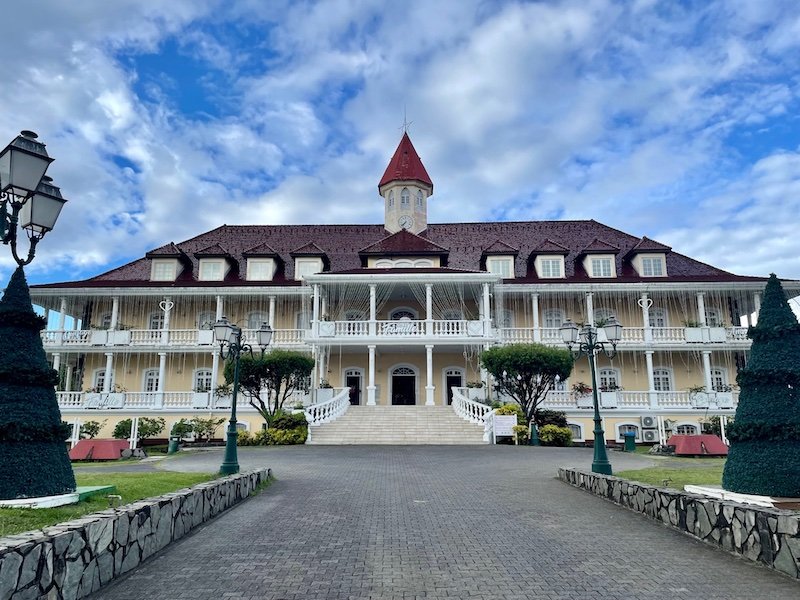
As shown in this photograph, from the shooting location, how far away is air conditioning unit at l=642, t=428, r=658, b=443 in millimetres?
24484

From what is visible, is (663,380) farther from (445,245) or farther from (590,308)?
(445,245)

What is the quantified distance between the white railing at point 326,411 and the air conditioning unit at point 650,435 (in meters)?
13.1

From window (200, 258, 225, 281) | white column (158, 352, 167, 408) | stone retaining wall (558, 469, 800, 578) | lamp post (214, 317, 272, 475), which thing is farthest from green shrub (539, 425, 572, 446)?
window (200, 258, 225, 281)

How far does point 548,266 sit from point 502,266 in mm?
2356

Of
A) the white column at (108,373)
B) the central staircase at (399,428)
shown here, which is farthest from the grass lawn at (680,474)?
the white column at (108,373)

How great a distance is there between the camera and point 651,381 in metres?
25.7

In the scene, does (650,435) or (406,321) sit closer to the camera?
(650,435)

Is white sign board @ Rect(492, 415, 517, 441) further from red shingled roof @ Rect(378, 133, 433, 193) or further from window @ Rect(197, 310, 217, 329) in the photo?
red shingled roof @ Rect(378, 133, 433, 193)

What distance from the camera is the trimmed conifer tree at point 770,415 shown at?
260 inches

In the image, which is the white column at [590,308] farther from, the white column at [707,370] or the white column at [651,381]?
the white column at [707,370]

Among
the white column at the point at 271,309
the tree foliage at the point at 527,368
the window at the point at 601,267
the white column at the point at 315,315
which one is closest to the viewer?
the tree foliage at the point at 527,368

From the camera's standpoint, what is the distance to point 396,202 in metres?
33.7

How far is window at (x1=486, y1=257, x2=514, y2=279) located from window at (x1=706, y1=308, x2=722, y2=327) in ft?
32.9

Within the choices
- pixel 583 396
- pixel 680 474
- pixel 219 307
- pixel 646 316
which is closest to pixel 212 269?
pixel 219 307
